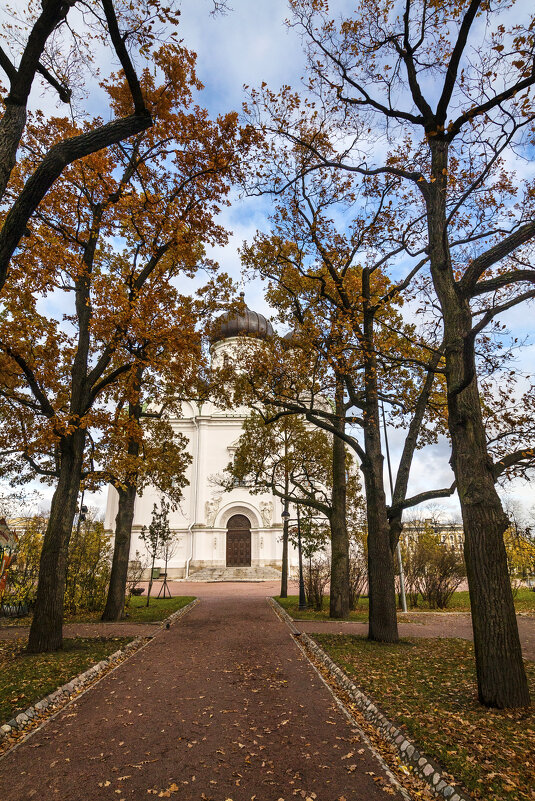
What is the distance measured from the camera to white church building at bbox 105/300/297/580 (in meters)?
35.3

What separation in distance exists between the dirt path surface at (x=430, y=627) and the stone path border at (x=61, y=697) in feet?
16.4

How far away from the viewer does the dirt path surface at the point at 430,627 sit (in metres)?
11.9

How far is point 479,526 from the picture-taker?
5996 mm

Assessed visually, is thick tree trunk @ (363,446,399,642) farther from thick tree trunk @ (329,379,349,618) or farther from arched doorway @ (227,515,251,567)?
arched doorway @ (227,515,251,567)

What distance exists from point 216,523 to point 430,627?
2415 centimetres

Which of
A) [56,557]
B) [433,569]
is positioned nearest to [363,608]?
[433,569]

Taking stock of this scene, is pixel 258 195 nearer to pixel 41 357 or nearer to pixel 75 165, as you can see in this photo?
pixel 75 165

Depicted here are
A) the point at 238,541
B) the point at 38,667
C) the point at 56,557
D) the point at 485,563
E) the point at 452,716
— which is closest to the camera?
the point at 452,716

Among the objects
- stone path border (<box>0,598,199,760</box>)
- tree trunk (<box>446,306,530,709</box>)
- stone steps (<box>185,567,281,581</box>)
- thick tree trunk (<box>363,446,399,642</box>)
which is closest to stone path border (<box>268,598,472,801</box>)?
tree trunk (<box>446,306,530,709</box>)

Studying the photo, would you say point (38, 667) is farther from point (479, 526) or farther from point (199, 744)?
point (479, 526)

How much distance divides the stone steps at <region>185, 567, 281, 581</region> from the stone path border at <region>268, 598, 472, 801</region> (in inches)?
1063

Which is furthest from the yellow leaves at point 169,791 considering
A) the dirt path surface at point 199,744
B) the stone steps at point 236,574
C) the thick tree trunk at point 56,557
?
the stone steps at point 236,574

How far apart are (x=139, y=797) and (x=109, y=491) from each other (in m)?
36.2

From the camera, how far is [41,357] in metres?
10.0
